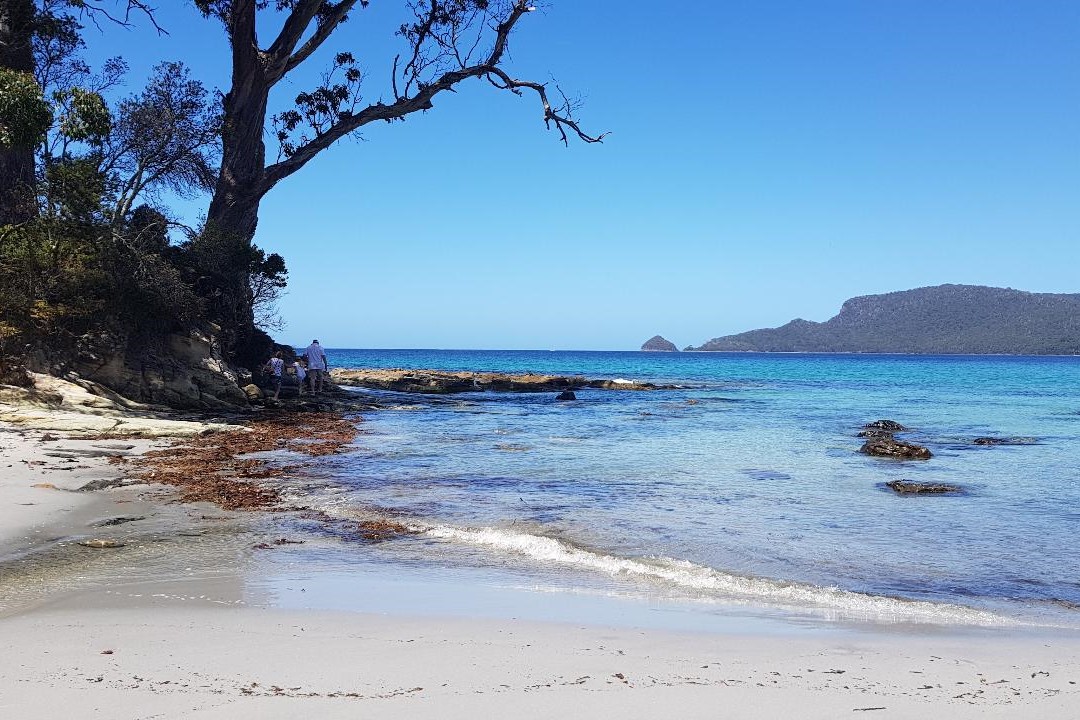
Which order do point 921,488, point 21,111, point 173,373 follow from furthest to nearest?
point 173,373 → point 21,111 → point 921,488

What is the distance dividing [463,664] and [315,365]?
24989 millimetres

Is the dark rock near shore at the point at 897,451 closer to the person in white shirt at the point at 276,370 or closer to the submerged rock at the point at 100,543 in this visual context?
the submerged rock at the point at 100,543

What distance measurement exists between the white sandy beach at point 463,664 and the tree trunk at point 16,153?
57.0 ft

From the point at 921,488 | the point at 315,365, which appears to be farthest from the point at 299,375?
the point at 921,488

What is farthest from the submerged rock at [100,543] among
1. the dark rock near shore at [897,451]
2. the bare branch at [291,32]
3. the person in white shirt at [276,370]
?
the bare branch at [291,32]

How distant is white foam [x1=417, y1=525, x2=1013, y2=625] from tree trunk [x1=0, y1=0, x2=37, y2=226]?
1760cm

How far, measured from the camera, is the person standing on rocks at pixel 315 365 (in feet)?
91.0

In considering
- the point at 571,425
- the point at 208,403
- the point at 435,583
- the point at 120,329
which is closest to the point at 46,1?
the point at 120,329

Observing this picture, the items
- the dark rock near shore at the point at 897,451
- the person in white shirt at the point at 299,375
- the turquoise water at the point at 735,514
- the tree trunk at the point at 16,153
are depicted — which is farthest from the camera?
the person in white shirt at the point at 299,375

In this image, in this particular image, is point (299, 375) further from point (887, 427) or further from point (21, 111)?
point (887, 427)

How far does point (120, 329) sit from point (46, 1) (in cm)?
840

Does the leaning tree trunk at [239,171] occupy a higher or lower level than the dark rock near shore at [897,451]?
higher

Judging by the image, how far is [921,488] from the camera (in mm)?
11586

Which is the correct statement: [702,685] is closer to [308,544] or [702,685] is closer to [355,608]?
[355,608]
